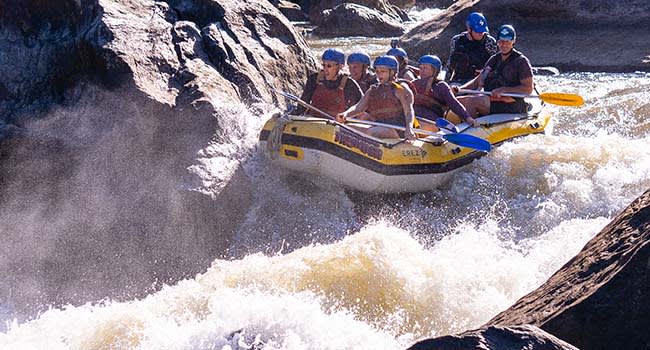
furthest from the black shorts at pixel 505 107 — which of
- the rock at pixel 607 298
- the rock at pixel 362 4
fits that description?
the rock at pixel 362 4

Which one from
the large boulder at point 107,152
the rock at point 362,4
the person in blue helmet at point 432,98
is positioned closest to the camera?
the large boulder at point 107,152

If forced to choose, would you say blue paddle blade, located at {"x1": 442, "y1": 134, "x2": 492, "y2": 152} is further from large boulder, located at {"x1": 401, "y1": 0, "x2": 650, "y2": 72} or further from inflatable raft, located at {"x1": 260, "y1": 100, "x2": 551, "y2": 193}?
large boulder, located at {"x1": 401, "y1": 0, "x2": 650, "y2": 72}

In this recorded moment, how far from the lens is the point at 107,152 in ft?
22.4

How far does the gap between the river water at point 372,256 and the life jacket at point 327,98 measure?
0.65 m

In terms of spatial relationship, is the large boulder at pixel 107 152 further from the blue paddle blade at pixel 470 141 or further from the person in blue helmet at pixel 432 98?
the blue paddle blade at pixel 470 141

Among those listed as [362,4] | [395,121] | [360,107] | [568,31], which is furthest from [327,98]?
[362,4]

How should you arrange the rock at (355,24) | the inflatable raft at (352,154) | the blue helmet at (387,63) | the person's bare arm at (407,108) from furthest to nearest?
1. the rock at (355,24)
2. the blue helmet at (387,63)
3. the person's bare arm at (407,108)
4. the inflatable raft at (352,154)

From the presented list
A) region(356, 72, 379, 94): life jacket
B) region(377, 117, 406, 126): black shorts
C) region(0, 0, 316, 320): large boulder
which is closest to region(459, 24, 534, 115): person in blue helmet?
region(356, 72, 379, 94): life jacket

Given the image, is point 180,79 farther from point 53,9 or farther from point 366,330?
point 366,330

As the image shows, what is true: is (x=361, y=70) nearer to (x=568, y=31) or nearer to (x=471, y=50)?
(x=471, y=50)

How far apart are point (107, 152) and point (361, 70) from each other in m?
2.83

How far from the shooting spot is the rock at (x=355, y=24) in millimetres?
20016

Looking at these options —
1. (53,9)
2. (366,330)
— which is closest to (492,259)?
(366,330)

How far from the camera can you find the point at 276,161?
741 centimetres
